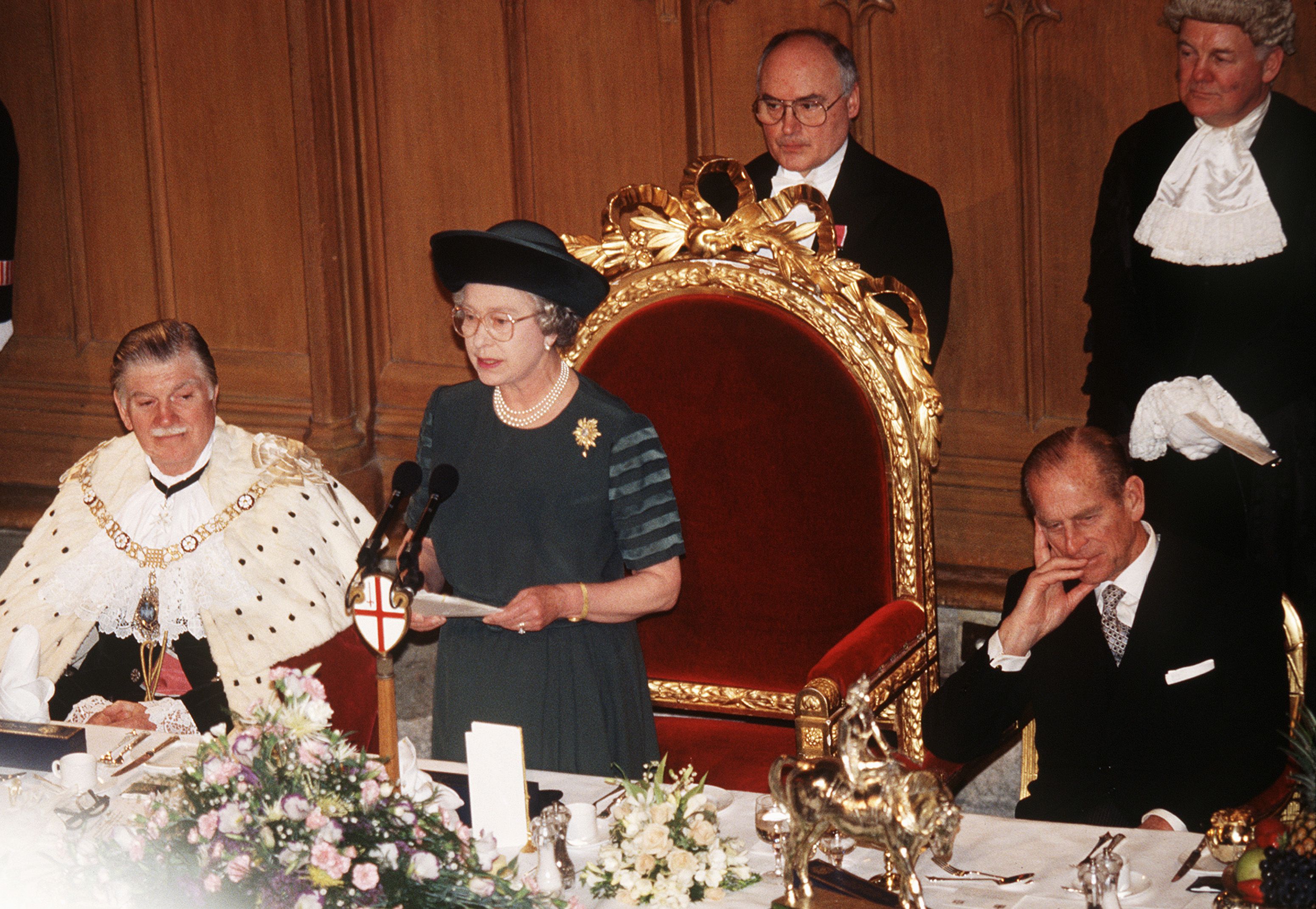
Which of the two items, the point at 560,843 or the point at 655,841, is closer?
the point at 655,841

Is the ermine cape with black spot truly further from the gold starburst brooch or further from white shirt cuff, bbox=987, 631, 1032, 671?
white shirt cuff, bbox=987, 631, 1032, 671

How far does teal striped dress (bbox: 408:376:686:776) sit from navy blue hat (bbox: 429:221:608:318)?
0.21 meters

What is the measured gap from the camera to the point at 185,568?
3477mm

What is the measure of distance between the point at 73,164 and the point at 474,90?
1.55 metres

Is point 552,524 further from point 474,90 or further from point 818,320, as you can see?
point 474,90

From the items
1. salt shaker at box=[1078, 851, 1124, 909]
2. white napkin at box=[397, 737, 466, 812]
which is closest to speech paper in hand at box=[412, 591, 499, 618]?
white napkin at box=[397, 737, 466, 812]

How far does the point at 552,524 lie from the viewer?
3027 millimetres

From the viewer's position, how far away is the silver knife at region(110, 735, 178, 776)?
2664mm

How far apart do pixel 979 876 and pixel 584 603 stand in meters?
0.99

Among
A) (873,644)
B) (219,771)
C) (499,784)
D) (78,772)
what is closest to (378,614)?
(219,771)

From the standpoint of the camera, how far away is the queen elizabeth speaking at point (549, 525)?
297 centimetres

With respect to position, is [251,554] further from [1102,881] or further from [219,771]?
[1102,881]

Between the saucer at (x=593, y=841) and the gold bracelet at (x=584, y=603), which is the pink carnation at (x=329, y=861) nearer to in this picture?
the saucer at (x=593, y=841)

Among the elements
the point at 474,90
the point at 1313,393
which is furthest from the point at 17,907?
the point at 474,90
